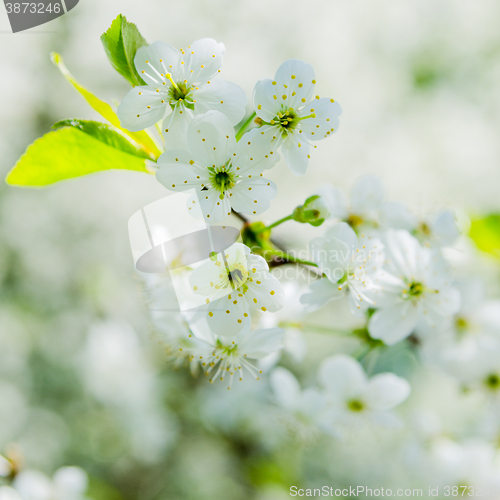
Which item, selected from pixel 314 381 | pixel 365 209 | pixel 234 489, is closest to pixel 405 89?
pixel 314 381

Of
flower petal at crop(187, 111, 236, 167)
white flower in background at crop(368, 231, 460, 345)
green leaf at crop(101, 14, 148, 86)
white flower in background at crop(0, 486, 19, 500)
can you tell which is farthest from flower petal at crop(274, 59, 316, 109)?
white flower in background at crop(0, 486, 19, 500)

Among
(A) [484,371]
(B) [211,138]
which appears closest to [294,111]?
(B) [211,138]

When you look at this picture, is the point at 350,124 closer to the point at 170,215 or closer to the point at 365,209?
the point at 365,209

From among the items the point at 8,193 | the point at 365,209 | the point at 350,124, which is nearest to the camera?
the point at 365,209

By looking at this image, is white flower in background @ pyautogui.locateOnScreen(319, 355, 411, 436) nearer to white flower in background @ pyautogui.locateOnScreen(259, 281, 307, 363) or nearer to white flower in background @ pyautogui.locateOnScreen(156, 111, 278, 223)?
white flower in background @ pyautogui.locateOnScreen(259, 281, 307, 363)

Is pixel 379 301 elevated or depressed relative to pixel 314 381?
elevated
